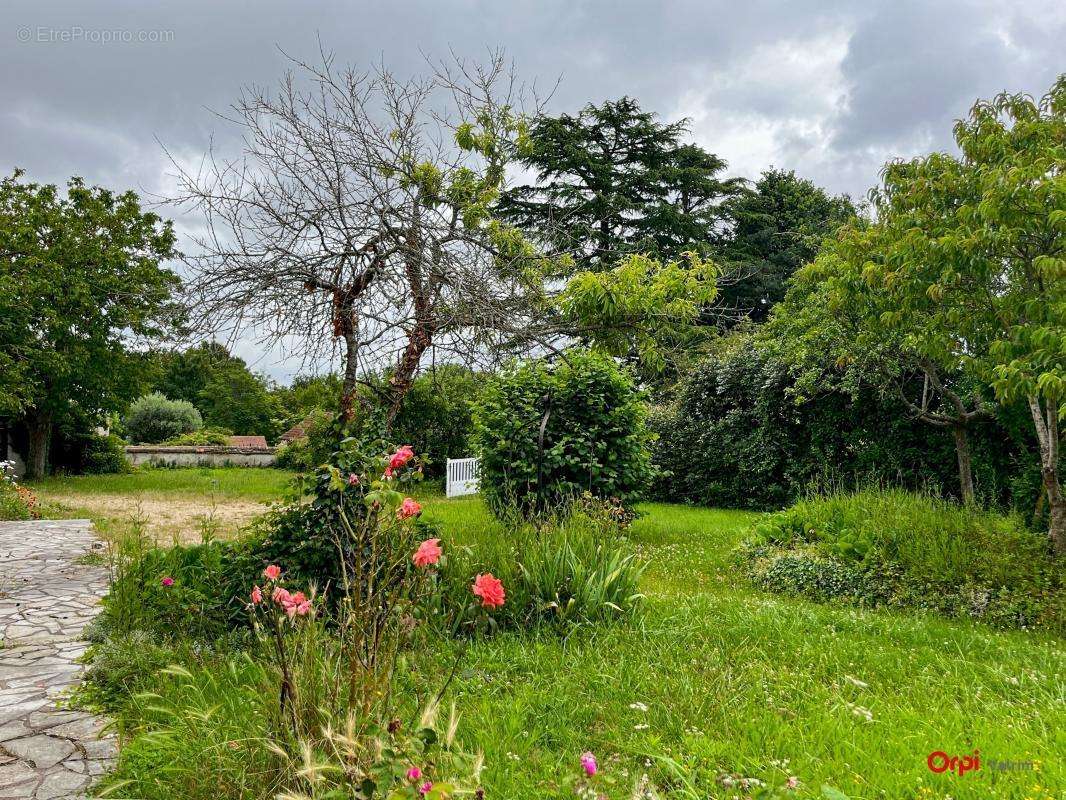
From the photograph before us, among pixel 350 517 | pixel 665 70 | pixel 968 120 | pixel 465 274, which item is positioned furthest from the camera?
pixel 665 70

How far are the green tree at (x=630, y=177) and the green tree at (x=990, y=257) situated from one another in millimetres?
12713

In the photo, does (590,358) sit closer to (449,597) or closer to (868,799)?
(449,597)

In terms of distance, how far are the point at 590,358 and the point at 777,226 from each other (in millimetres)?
17364

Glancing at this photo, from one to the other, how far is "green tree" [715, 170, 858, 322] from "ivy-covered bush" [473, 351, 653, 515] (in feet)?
47.7

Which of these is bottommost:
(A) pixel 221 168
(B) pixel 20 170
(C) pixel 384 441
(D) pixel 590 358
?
(C) pixel 384 441

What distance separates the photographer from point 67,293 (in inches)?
595

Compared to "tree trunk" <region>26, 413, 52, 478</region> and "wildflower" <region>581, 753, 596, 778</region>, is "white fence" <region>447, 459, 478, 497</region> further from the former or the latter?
"wildflower" <region>581, 753, 596, 778</region>

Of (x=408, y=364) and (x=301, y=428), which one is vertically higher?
(x=408, y=364)

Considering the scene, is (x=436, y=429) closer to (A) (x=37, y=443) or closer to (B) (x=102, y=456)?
(A) (x=37, y=443)

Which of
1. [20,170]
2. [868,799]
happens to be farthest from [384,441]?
[20,170]

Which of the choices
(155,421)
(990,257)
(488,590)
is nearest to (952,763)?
(488,590)

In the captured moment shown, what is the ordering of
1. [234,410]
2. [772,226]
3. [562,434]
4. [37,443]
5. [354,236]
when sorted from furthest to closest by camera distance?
[234,410] → [772,226] → [37,443] → [562,434] → [354,236]

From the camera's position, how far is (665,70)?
6.63 meters

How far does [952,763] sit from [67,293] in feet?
60.9
